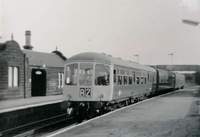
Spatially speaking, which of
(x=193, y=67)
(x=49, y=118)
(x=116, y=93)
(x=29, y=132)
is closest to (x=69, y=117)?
(x=49, y=118)

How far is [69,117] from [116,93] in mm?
2623

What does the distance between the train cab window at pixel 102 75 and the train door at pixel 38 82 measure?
21.2m

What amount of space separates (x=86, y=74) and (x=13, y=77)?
17.0m

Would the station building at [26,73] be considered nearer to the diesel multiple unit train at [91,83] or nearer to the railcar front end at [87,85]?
the diesel multiple unit train at [91,83]

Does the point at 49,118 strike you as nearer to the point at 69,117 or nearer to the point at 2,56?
the point at 69,117

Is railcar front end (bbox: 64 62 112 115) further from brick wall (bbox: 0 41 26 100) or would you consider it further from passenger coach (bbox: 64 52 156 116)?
brick wall (bbox: 0 41 26 100)

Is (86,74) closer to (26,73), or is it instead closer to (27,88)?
(26,73)

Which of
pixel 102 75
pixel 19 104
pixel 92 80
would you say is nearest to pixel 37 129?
pixel 92 80

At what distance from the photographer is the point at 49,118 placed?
2100 centimetres

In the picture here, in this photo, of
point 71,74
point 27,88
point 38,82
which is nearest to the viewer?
point 71,74

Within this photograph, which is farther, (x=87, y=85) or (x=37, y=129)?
(x=87, y=85)

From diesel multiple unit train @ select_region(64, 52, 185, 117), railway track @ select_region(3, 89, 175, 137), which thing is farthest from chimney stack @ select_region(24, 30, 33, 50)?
railway track @ select_region(3, 89, 175, 137)

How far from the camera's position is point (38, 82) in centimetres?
4081

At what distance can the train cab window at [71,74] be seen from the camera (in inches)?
752
